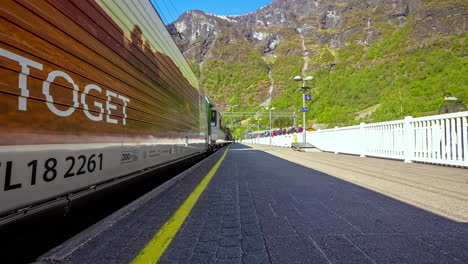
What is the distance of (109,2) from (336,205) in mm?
3496

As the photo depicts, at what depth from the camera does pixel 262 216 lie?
2389 millimetres

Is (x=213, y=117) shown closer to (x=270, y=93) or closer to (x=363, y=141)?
(x=363, y=141)

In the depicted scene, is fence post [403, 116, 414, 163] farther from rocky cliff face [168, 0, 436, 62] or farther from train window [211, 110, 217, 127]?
rocky cliff face [168, 0, 436, 62]

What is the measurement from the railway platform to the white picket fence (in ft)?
12.7

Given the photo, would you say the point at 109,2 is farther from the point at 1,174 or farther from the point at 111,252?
the point at 111,252

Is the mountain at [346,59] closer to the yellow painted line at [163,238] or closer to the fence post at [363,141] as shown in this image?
the yellow painted line at [163,238]

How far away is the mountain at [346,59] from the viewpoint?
189 ft

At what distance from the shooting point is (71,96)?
195cm

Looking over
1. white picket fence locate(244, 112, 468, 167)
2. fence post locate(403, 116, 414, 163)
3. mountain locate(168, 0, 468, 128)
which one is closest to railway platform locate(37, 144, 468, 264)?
white picket fence locate(244, 112, 468, 167)

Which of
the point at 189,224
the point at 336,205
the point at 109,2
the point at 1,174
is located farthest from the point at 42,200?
the point at 336,205

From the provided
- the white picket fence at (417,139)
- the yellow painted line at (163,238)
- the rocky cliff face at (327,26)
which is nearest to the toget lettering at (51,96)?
the yellow painted line at (163,238)

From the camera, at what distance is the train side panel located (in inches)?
56.9

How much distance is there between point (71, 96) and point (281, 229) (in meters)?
2.11

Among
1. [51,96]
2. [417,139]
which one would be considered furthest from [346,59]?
[51,96]
